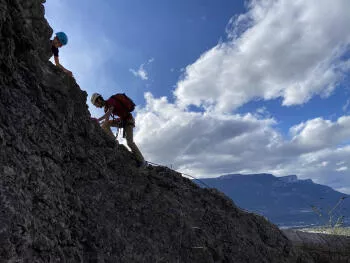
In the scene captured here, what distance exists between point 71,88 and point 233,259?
4.92 m

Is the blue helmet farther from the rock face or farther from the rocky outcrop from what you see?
the rocky outcrop

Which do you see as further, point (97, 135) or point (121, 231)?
point (97, 135)

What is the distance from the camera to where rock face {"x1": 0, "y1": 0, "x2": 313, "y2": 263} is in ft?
12.5

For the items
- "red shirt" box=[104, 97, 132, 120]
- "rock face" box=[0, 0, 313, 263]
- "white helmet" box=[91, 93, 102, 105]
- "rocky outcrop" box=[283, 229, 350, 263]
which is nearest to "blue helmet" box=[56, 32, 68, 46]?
"rock face" box=[0, 0, 313, 263]

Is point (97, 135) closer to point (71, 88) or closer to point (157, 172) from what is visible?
point (71, 88)

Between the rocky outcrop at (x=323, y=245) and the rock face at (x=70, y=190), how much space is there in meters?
2.16

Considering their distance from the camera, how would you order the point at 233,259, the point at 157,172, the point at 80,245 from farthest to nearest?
the point at 157,172 → the point at 233,259 → the point at 80,245

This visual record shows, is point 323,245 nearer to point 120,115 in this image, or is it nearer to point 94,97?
point 120,115

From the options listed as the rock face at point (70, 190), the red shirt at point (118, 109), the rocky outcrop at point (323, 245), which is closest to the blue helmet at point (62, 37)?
the rock face at point (70, 190)

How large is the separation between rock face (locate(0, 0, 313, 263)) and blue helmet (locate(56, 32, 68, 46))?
1.26 m

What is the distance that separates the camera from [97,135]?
6.40 metres

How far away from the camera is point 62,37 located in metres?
7.66

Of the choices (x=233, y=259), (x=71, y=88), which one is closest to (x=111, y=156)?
(x=71, y=88)

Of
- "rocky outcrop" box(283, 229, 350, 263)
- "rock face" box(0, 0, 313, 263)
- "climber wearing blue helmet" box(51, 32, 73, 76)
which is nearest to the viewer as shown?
"rock face" box(0, 0, 313, 263)
